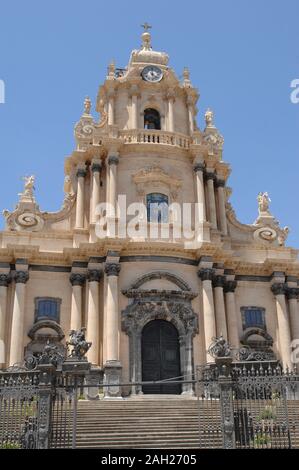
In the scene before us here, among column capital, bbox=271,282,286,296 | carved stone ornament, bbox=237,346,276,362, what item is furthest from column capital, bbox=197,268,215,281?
column capital, bbox=271,282,286,296

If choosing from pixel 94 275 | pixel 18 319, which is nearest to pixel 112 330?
pixel 94 275

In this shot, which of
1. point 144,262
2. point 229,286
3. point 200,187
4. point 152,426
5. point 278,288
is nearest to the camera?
point 152,426

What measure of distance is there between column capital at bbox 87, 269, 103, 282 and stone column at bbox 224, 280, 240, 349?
6535 millimetres

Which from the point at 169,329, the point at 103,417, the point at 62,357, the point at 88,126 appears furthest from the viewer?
the point at 88,126

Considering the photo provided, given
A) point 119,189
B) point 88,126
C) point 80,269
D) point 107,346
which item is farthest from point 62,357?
point 88,126

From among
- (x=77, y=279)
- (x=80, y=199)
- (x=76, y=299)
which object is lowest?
(x=76, y=299)

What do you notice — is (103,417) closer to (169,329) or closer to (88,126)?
(169,329)

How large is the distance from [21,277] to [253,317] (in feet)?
39.2

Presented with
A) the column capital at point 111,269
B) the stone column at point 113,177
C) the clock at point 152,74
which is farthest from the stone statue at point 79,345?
the clock at point 152,74

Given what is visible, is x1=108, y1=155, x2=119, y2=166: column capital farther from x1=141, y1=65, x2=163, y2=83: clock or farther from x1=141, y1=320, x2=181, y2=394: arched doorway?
x1=141, y1=320, x2=181, y2=394: arched doorway

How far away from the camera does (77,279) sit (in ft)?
98.2

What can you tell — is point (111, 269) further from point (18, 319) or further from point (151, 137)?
point (151, 137)

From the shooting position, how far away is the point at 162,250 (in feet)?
97.6

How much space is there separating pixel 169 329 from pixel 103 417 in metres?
9.70
